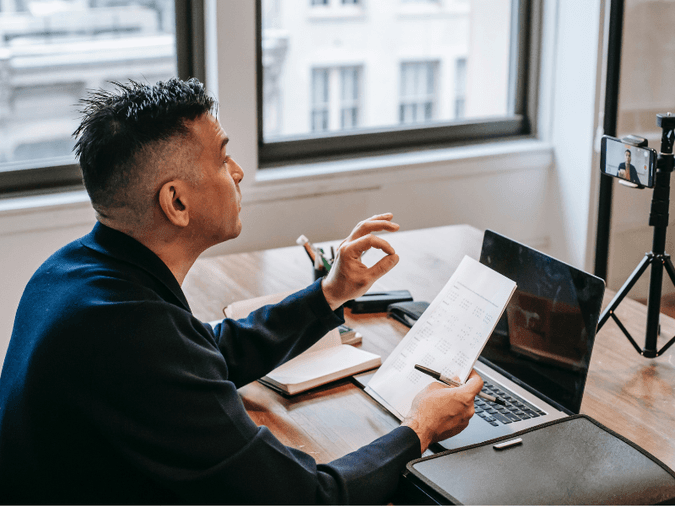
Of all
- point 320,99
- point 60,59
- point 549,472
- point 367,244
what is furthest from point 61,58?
point 549,472

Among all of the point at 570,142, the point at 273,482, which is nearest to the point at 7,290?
the point at 273,482

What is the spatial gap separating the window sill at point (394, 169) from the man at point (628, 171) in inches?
56.4

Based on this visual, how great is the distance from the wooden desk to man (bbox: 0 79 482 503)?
0.53 feet

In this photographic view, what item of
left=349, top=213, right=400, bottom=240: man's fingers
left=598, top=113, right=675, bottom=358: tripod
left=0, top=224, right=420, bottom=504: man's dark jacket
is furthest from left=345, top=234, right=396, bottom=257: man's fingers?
left=598, top=113, right=675, bottom=358: tripod

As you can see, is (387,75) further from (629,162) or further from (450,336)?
(450,336)

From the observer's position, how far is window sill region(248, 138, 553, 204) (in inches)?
108

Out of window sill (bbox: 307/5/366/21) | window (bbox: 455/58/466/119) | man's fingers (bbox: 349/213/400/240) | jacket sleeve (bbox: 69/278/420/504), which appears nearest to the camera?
jacket sleeve (bbox: 69/278/420/504)

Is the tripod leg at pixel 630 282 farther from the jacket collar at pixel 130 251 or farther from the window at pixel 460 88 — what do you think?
the window at pixel 460 88

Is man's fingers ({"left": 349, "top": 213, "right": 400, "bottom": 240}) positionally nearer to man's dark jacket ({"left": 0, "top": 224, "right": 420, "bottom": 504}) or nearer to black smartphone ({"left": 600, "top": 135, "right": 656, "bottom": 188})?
man's dark jacket ({"left": 0, "top": 224, "right": 420, "bottom": 504})

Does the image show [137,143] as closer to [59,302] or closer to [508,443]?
[59,302]

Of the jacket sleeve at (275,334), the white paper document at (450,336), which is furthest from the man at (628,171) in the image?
the jacket sleeve at (275,334)

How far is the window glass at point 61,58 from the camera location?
2.50 metres

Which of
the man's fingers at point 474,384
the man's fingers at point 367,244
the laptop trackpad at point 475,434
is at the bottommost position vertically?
the laptop trackpad at point 475,434

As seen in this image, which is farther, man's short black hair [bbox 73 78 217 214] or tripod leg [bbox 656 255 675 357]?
tripod leg [bbox 656 255 675 357]
